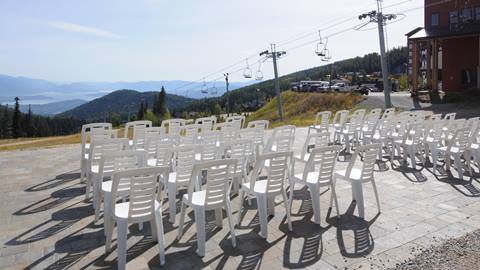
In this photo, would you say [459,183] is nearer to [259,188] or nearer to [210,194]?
[259,188]

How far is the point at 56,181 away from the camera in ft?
21.6

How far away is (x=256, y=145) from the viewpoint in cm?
678

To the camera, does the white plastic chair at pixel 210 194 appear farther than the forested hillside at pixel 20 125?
No

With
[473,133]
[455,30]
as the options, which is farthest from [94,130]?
[455,30]

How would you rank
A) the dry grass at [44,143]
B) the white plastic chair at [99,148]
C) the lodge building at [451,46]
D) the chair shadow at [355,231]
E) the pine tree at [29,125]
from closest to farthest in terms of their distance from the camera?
the chair shadow at [355,231] → the white plastic chair at [99,148] → the dry grass at [44,143] → the lodge building at [451,46] → the pine tree at [29,125]

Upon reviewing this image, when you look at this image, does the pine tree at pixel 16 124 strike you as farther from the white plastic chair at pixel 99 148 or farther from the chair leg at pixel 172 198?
the chair leg at pixel 172 198

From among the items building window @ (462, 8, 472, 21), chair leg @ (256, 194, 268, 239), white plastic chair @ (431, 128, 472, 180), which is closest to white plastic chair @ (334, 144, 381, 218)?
chair leg @ (256, 194, 268, 239)

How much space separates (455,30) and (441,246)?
26.3 meters

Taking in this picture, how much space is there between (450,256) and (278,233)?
1.62 metres

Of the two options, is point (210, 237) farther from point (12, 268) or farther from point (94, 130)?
point (94, 130)

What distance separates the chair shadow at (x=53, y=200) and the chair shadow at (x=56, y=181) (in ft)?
1.38

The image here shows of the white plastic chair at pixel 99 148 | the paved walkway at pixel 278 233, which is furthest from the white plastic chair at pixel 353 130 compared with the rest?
the white plastic chair at pixel 99 148

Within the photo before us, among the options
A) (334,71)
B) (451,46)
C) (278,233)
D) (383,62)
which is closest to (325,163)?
(278,233)

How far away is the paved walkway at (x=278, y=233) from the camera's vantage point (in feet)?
11.1
